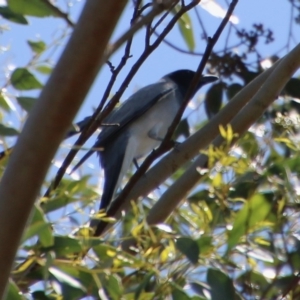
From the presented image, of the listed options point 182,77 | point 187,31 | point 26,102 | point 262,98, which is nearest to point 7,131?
point 26,102

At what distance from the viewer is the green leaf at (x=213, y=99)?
2.46m

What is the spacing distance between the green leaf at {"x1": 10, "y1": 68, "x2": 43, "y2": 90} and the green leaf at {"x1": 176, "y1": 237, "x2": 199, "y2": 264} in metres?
0.56

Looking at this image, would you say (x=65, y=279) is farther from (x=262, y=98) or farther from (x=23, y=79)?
(x=262, y=98)

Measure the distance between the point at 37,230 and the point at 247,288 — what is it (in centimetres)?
42

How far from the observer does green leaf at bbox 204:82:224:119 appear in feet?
8.09

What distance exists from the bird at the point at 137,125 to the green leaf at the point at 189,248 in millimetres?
2119

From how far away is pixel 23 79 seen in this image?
1.44 meters

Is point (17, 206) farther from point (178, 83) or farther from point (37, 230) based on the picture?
point (178, 83)

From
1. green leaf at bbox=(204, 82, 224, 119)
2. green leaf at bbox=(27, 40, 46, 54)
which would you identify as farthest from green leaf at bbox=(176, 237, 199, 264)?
green leaf at bbox=(204, 82, 224, 119)

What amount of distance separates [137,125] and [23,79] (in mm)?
2481

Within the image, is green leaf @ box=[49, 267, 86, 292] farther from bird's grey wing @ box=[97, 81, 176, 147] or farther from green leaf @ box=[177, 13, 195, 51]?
bird's grey wing @ box=[97, 81, 176, 147]

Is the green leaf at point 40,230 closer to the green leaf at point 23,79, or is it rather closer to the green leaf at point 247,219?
the green leaf at point 247,219

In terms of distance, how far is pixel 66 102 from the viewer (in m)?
0.73

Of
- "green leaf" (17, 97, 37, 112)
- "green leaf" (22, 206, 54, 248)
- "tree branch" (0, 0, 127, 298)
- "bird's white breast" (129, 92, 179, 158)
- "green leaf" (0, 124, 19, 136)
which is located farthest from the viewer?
"bird's white breast" (129, 92, 179, 158)
